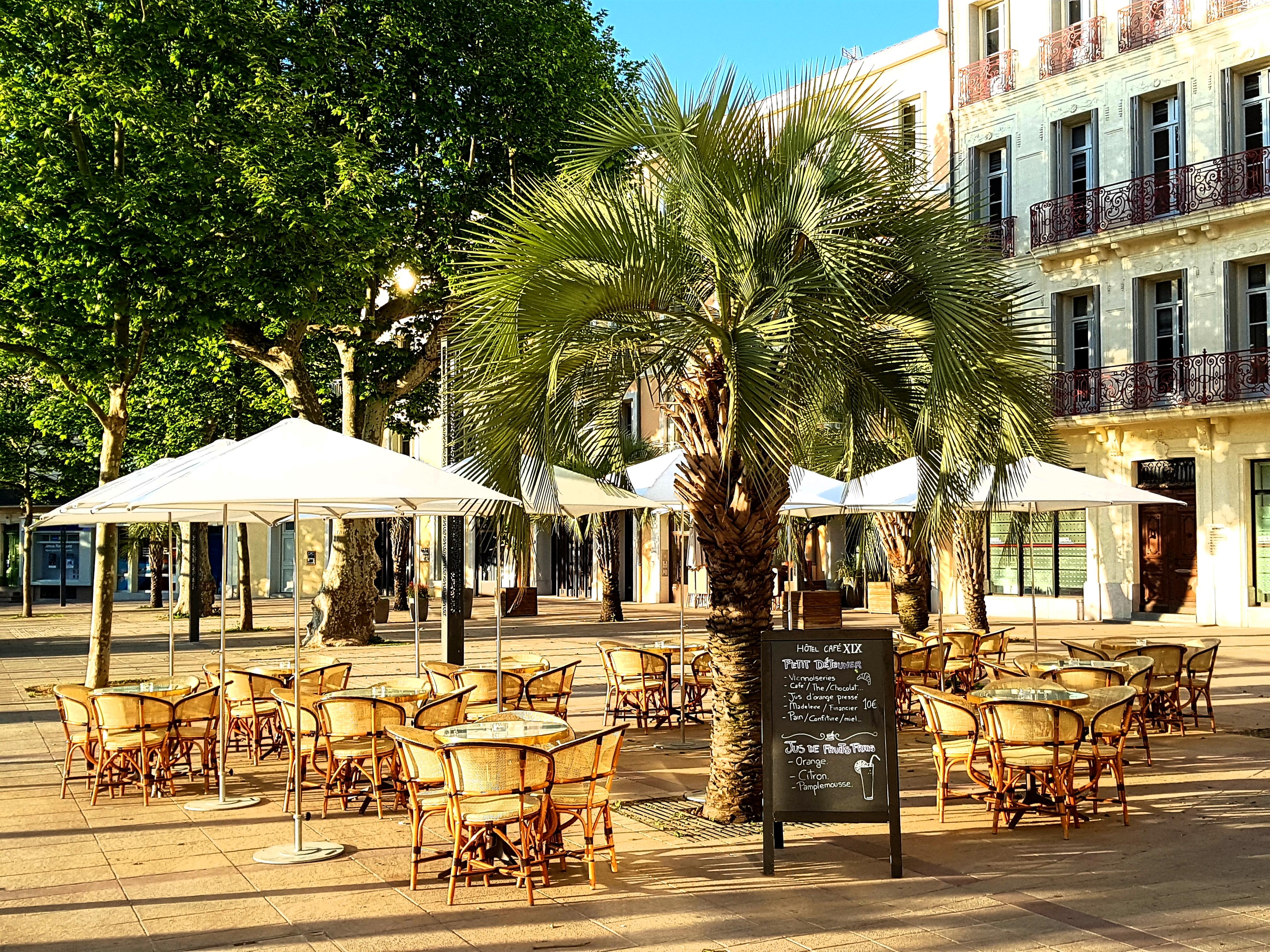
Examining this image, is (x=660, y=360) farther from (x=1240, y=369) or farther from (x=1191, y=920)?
(x=1240, y=369)

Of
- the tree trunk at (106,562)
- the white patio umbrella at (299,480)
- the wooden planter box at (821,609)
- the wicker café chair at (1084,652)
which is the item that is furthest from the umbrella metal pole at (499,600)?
the wooden planter box at (821,609)

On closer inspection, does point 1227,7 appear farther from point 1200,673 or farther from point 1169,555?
point 1200,673

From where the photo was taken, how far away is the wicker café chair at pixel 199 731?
9.82 meters

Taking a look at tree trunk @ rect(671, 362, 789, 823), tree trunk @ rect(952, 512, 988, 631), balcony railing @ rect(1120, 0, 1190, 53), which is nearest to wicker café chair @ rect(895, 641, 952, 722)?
tree trunk @ rect(671, 362, 789, 823)

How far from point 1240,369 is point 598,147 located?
20.8m

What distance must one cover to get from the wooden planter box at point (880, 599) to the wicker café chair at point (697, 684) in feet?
58.7

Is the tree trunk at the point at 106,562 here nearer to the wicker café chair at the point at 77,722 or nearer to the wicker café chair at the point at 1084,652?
the wicker café chair at the point at 77,722

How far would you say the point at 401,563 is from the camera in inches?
1618

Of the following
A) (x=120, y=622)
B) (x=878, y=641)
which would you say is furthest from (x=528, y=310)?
(x=120, y=622)

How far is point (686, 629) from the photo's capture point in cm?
2755

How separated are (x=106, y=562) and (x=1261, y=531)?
21057 millimetres

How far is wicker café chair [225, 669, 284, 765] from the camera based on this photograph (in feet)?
36.6

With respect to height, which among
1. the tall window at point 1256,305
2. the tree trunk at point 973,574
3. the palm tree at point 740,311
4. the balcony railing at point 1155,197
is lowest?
the tree trunk at point 973,574

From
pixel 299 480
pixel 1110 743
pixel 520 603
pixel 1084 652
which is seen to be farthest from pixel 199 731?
pixel 520 603
